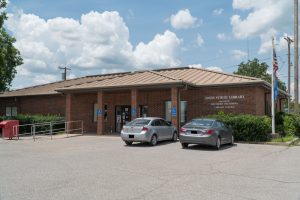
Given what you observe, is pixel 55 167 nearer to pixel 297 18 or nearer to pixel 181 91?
pixel 181 91

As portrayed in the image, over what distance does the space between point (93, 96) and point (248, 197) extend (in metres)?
23.0

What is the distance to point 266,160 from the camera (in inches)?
508

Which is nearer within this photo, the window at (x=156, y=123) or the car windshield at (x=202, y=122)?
the car windshield at (x=202, y=122)

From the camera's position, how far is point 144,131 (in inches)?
680

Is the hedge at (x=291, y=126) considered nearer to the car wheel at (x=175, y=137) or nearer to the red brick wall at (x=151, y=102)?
the red brick wall at (x=151, y=102)

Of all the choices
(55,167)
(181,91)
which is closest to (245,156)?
(55,167)

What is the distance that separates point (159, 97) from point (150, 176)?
16.8 meters

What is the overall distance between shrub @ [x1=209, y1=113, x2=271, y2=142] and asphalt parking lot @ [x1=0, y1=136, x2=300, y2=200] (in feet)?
16.5

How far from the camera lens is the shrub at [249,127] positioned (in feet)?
63.5

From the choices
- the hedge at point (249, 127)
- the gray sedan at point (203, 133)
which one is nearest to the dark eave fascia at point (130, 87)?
the hedge at point (249, 127)

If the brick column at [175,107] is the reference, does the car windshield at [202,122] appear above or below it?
below

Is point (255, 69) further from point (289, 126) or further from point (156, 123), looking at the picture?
point (156, 123)

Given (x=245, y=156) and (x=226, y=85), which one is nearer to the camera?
(x=245, y=156)

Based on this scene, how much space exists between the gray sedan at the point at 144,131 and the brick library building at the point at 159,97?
11.3 ft
